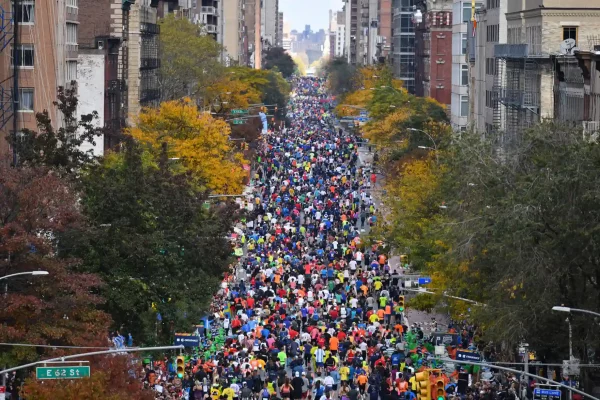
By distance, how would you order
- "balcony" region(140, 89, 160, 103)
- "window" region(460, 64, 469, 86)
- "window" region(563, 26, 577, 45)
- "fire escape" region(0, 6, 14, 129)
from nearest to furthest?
1. "fire escape" region(0, 6, 14, 129)
2. "window" region(563, 26, 577, 45)
3. "balcony" region(140, 89, 160, 103)
4. "window" region(460, 64, 469, 86)

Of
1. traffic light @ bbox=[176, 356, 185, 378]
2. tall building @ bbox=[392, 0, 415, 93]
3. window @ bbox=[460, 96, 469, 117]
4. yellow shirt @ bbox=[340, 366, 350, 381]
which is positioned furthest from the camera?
tall building @ bbox=[392, 0, 415, 93]

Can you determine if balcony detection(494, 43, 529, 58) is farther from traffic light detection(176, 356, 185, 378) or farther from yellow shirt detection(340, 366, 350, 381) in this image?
traffic light detection(176, 356, 185, 378)

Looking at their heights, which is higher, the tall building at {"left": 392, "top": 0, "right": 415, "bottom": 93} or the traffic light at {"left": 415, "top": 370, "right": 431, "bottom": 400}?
the tall building at {"left": 392, "top": 0, "right": 415, "bottom": 93}

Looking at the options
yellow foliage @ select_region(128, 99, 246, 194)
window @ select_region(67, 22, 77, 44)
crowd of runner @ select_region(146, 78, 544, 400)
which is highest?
window @ select_region(67, 22, 77, 44)

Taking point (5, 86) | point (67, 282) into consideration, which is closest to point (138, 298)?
point (67, 282)

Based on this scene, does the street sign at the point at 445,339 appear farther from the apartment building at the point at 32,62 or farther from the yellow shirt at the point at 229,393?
the apartment building at the point at 32,62

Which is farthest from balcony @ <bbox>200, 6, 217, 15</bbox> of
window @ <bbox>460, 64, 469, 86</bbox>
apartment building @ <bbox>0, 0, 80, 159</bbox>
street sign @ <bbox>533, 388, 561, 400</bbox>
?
street sign @ <bbox>533, 388, 561, 400</bbox>
